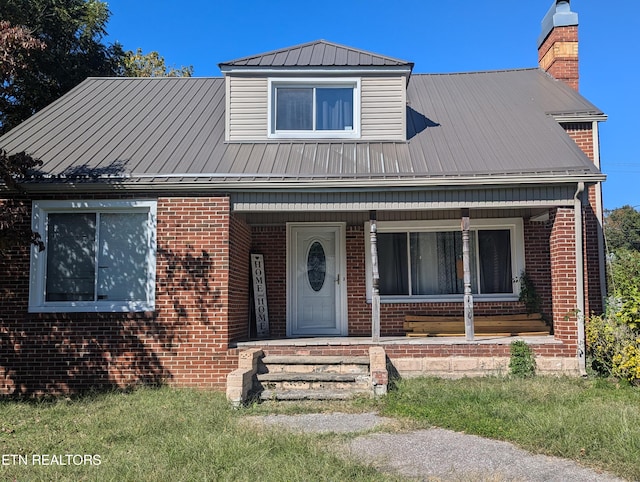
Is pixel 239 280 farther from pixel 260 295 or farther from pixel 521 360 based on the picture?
pixel 521 360

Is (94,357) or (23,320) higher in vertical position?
(23,320)

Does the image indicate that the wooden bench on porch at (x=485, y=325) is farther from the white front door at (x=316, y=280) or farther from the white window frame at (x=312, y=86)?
the white window frame at (x=312, y=86)

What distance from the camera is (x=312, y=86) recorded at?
34.9 ft

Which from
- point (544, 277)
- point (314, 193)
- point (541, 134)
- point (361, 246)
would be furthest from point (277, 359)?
point (541, 134)

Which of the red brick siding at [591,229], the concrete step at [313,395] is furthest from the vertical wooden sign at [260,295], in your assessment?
the red brick siding at [591,229]

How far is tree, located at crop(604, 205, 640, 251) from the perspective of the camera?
167 ft

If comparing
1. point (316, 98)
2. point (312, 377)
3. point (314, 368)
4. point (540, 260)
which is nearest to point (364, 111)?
point (316, 98)

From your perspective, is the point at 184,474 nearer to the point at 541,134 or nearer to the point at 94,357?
the point at 94,357

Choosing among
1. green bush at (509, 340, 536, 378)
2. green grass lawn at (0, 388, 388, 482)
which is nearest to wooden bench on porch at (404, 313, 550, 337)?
green bush at (509, 340, 536, 378)

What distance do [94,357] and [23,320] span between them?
1.31m

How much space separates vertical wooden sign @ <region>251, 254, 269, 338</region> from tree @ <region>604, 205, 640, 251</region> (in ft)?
156

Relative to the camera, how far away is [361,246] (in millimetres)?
11250

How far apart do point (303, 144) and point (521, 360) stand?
5.43 m

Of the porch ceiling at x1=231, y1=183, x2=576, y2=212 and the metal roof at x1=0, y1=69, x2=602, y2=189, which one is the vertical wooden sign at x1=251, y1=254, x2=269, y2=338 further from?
the metal roof at x1=0, y1=69, x2=602, y2=189
